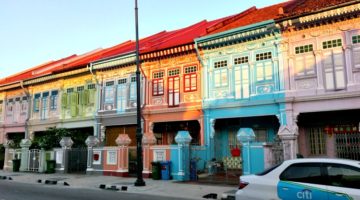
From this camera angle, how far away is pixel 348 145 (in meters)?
15.3

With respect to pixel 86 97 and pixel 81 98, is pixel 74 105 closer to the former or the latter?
pixel 81 98

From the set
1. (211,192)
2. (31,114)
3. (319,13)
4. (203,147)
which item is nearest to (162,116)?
(203,147)

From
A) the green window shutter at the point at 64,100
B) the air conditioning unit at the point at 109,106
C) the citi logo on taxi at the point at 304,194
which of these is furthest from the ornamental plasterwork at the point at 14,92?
the citi logo on taxi at the point at 304,194

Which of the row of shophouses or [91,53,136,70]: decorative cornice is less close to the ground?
[91,53,136,70]: decorative cornice

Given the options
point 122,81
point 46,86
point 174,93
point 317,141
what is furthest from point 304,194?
point 46,86

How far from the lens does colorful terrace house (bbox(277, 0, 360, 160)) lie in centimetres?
1432

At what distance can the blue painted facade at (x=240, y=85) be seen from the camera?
16156 millimetres

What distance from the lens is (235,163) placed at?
57.3 ft

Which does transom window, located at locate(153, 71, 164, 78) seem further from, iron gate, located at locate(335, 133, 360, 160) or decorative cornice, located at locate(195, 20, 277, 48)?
iron gate, located at locate(335, 133, 360, 160)

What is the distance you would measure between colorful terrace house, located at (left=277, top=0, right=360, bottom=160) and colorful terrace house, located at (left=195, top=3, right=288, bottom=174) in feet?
2.12

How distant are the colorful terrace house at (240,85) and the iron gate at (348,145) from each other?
2.70m

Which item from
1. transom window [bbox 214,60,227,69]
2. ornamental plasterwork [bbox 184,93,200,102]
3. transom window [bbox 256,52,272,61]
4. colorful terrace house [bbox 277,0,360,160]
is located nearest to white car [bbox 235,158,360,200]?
colorful terrace house [bbox 277,0,360,160]

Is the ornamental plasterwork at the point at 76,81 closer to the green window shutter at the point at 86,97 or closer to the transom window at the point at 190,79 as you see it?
the green window shutter at the point at 86,97

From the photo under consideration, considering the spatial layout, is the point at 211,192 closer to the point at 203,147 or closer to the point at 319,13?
the point at 203,147
